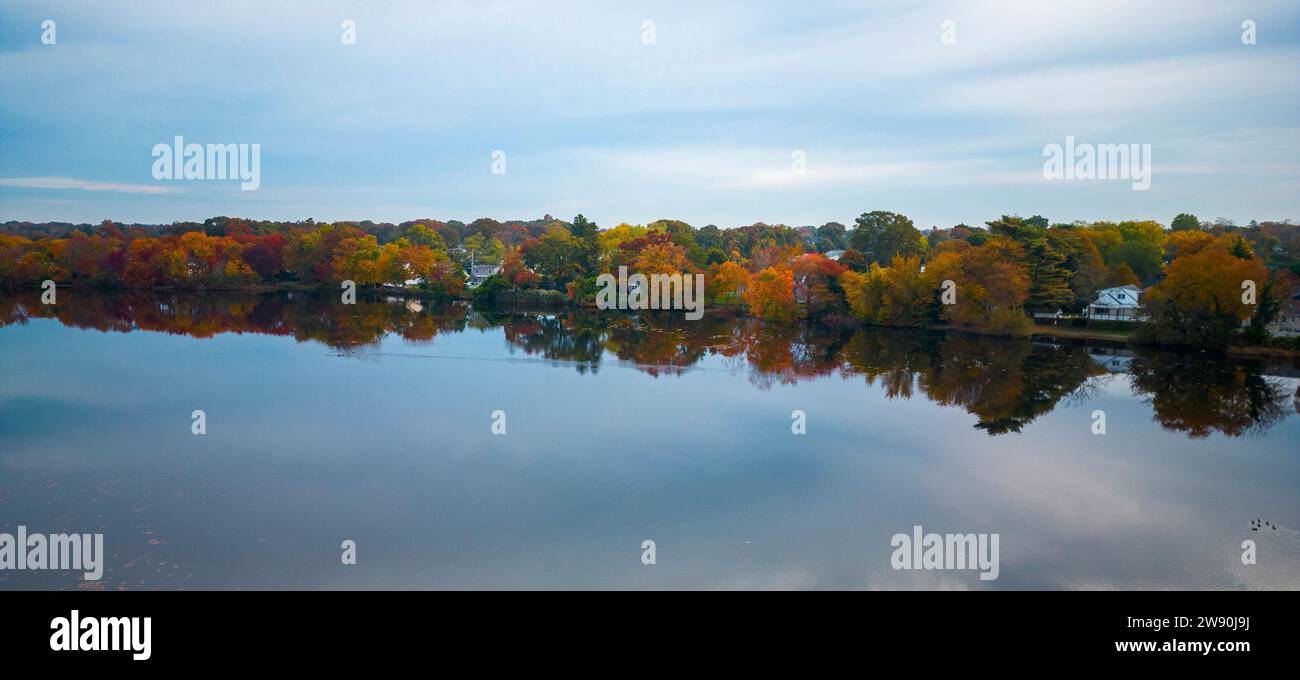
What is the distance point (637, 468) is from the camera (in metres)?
13.1

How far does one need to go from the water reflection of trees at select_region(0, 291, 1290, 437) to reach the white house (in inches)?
273

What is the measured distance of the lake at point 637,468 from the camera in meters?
9.18

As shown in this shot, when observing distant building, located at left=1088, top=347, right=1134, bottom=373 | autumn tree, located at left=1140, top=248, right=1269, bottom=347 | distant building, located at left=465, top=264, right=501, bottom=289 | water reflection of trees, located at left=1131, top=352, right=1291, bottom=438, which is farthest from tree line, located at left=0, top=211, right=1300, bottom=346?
distant building, located at left=465, top=264, right=501, bottom=289

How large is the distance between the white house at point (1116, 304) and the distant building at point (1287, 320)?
5.37 meters

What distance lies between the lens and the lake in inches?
361

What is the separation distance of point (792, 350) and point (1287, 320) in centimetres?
1944

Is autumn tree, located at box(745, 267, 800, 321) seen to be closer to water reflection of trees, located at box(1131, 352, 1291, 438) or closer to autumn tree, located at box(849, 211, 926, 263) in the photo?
autumn tree, located at box(849, 211, 926, 263)

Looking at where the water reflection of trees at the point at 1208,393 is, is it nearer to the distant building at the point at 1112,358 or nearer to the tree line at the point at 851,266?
the distant building at the point at 1112,358

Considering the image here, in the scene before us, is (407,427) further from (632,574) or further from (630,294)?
(630,294)

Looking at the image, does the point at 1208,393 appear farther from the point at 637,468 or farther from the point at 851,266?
the point at 851,266

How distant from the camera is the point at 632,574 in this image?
8836 millimetres

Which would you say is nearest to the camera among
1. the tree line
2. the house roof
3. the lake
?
the lake

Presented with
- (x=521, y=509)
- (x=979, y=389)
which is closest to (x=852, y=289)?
(x=979, y=389)

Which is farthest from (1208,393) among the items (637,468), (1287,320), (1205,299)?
(637,468)
